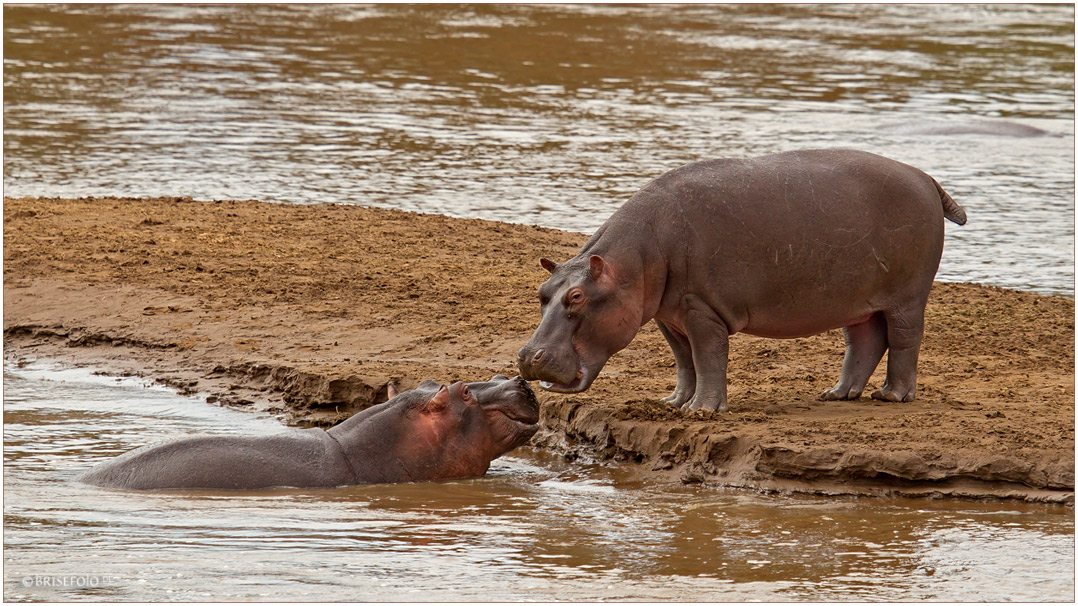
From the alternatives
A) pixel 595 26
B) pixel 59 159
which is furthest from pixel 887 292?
pixel 595 26

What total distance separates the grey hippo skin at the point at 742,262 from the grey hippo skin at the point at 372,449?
1.01 ft

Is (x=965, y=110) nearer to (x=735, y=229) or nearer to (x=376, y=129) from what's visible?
(x=376, y=129)

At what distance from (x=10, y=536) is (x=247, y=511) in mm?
931

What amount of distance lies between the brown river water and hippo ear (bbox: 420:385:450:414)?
1.20ft

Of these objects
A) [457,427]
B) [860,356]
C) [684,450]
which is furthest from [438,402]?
[860,356]

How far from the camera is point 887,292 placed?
24.1ft

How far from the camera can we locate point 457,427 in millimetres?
6883

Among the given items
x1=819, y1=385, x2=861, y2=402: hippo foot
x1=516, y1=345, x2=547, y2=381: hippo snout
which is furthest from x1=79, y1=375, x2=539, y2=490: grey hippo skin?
x1=819, y1=385, x2=861, y2=402: hippo foot

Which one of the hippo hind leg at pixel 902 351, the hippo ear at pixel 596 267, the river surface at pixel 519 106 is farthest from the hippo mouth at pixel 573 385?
the river surface at pixel 519 106

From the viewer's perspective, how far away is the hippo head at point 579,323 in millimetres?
6703

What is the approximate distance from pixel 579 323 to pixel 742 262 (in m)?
0.86

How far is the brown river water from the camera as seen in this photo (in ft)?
17.2

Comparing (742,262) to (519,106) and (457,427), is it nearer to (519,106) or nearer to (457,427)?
(457,427)

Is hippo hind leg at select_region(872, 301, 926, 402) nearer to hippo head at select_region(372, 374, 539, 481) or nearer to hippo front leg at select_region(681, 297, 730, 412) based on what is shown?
hippo front leg at select_region(681, 297, 730, 412)
